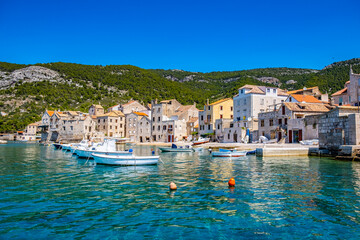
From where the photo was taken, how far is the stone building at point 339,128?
27.1 m

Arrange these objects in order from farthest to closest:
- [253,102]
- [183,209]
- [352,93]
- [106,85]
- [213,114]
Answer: [106,85] < [213,114] < [253,102] < [352,93] < [183,209]

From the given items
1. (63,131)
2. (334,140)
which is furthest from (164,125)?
(334,140)

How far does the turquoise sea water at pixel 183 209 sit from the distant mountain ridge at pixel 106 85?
84.9 m

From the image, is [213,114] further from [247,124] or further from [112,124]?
[112,124]

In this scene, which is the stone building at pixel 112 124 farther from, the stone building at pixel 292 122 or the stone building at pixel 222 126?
the stone building at pixel 292 122

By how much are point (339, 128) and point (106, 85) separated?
127100mm

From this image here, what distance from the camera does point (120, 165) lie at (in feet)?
82.3

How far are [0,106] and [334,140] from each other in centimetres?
12639

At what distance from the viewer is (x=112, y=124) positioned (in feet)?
283

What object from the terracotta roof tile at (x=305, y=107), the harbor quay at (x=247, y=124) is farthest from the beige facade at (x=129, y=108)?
the terracotta roof tile at (x=305, y=107)

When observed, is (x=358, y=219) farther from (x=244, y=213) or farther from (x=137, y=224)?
(x=137, y=224)

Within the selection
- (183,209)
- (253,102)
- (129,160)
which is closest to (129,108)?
(253,102)

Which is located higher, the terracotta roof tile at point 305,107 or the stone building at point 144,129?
the terracotta roof tile at point 305,107

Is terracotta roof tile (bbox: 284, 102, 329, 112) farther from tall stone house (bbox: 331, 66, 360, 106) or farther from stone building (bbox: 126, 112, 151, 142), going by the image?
stone building (bbox: 126, 112, 151, 142)
